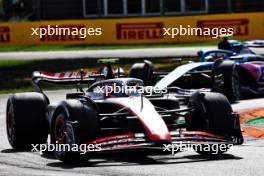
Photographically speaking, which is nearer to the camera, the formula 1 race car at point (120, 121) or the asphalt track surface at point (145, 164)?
the asphalt track surface at point (145, 164)

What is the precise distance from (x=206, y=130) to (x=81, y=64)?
→ 18427mm

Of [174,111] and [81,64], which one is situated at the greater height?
[174,111]

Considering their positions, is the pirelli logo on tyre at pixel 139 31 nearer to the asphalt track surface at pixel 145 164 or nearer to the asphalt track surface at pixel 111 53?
the asphalt track surface at pixel 111 53

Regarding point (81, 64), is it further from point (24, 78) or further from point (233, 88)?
point (233, 88)

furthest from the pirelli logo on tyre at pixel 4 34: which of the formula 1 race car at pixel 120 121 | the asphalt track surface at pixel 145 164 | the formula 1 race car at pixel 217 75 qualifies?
the asphalt track surface at pixel 145 164

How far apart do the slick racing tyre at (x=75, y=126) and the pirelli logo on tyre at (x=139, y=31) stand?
87.0ft

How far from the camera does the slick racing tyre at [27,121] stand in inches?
447

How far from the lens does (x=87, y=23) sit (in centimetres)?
3756

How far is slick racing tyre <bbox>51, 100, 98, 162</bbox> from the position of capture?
9883 millimetres

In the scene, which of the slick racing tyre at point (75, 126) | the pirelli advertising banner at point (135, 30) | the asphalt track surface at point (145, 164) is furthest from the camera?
the pirelli advertising banner at point (135, 30)

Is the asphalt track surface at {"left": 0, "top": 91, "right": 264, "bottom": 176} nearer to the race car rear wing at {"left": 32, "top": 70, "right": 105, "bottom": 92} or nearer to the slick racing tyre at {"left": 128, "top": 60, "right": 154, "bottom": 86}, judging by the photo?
the race car rear wing at {"left": 32, "top": 70, "right": 105, "bottom": 92}

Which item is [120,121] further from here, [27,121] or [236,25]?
[236,25]

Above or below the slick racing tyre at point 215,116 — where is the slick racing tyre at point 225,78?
below

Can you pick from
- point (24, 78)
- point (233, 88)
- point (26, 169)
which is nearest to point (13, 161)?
point (26, 169)
